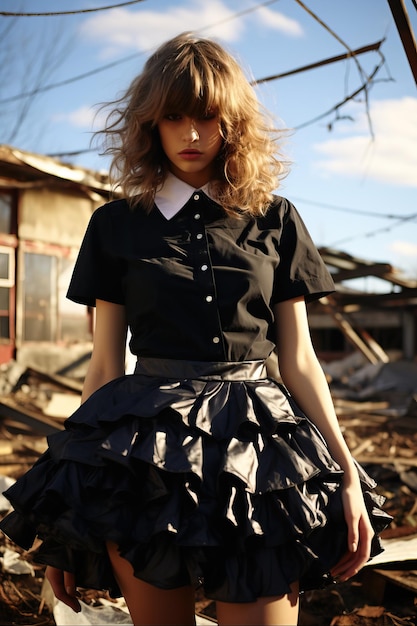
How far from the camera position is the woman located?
141 cm

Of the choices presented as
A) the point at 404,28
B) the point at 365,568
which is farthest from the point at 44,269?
the point at 404,28

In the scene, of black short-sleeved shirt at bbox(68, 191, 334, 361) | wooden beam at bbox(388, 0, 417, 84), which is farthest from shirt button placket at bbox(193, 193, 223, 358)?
wooden beam at bbox(388, 0, 417, 84)

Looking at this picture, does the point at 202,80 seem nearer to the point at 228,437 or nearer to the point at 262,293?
the point at 262,293

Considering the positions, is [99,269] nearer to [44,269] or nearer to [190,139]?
[190,139]

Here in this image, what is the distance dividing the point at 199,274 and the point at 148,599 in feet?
2.72

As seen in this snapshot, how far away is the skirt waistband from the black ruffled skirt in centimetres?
1

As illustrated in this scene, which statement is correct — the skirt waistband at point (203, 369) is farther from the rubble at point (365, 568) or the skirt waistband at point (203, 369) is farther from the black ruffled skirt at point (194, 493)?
the rubble at point (365, 568)

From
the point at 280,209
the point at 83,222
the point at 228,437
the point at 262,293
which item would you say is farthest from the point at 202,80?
the point at 83,222

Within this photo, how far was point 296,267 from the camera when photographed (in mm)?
1777

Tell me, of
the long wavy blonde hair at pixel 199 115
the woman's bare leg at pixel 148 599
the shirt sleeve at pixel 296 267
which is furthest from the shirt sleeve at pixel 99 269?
the woman's bare leg at pixel 148 599

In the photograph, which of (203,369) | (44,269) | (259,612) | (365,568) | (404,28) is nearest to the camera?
(259,612)

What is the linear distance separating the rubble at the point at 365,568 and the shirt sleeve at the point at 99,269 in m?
1.83

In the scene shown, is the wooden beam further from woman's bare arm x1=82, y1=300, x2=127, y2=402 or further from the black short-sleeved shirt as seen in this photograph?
woman's bare arm x1=82, y1=300, x2=127, y2=402

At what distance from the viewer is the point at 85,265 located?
6.05 feet
